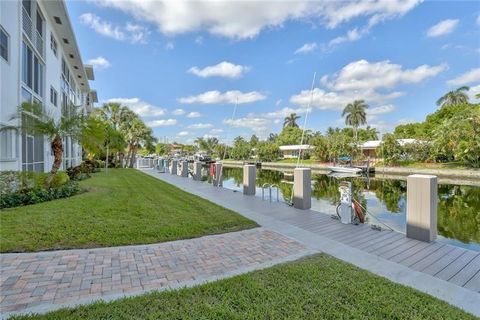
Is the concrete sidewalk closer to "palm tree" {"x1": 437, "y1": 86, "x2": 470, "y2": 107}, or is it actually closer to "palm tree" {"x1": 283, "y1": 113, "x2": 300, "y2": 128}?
"palm tree" {"x1": 437, "y1": 86, "x2": 470, "y2": 107}

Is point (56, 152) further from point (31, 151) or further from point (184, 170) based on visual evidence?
point (184, 170)

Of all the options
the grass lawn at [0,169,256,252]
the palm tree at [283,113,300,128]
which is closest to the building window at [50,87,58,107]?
the grass lawn at [0,169,256,252]

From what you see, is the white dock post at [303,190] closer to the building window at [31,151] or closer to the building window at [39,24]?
the building window at [31,151]

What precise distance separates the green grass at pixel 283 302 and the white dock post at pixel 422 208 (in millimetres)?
2210

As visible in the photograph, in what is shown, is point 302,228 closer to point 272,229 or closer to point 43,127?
point 272,229

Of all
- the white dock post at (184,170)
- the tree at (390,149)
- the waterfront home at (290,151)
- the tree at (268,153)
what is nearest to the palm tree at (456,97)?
the tree at (390,149)

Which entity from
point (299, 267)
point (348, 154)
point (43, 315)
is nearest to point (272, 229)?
point (299, 267)

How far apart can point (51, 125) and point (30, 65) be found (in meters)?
3.80

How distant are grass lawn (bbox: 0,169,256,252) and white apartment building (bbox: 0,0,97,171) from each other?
2846 mm

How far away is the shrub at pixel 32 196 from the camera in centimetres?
719

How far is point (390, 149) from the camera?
32.8 meters

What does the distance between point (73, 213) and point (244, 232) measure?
13.4 ft

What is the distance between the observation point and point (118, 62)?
706 inches

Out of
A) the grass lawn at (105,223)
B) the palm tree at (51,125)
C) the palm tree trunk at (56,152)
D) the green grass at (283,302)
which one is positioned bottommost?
the green grass at (283,302)
